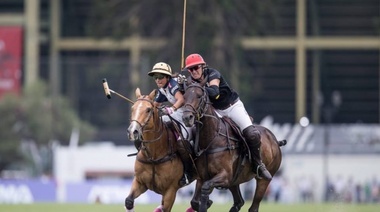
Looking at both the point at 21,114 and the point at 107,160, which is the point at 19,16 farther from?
the point at 107,160

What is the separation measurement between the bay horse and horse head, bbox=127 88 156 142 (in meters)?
0.53

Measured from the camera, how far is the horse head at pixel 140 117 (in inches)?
720

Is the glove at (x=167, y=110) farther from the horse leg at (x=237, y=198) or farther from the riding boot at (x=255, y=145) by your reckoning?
the horse leg at (x=237, y=198)

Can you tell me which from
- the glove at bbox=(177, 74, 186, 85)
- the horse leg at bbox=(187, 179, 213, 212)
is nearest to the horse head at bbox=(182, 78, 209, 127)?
the glove at bbox=(177, 74, 186, 85)

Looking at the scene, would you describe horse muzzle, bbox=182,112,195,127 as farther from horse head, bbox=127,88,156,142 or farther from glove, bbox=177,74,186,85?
glove, bbox=177,74,186,85

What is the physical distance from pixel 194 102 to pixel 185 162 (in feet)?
4.38

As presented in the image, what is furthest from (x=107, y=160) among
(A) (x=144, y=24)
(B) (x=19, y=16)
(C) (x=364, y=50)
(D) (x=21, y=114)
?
(C) (x=364, y=50)

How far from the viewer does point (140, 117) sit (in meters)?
18.6

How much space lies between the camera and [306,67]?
77.2 metres

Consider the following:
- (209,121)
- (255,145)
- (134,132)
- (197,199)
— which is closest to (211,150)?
(209,121)

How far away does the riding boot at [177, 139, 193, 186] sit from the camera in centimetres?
1959

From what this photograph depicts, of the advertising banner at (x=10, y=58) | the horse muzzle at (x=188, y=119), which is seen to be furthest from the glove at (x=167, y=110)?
the advertising banner at (x=10, y=58)

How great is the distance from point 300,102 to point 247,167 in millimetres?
55051

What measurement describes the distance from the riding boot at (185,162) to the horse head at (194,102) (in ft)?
2.17
